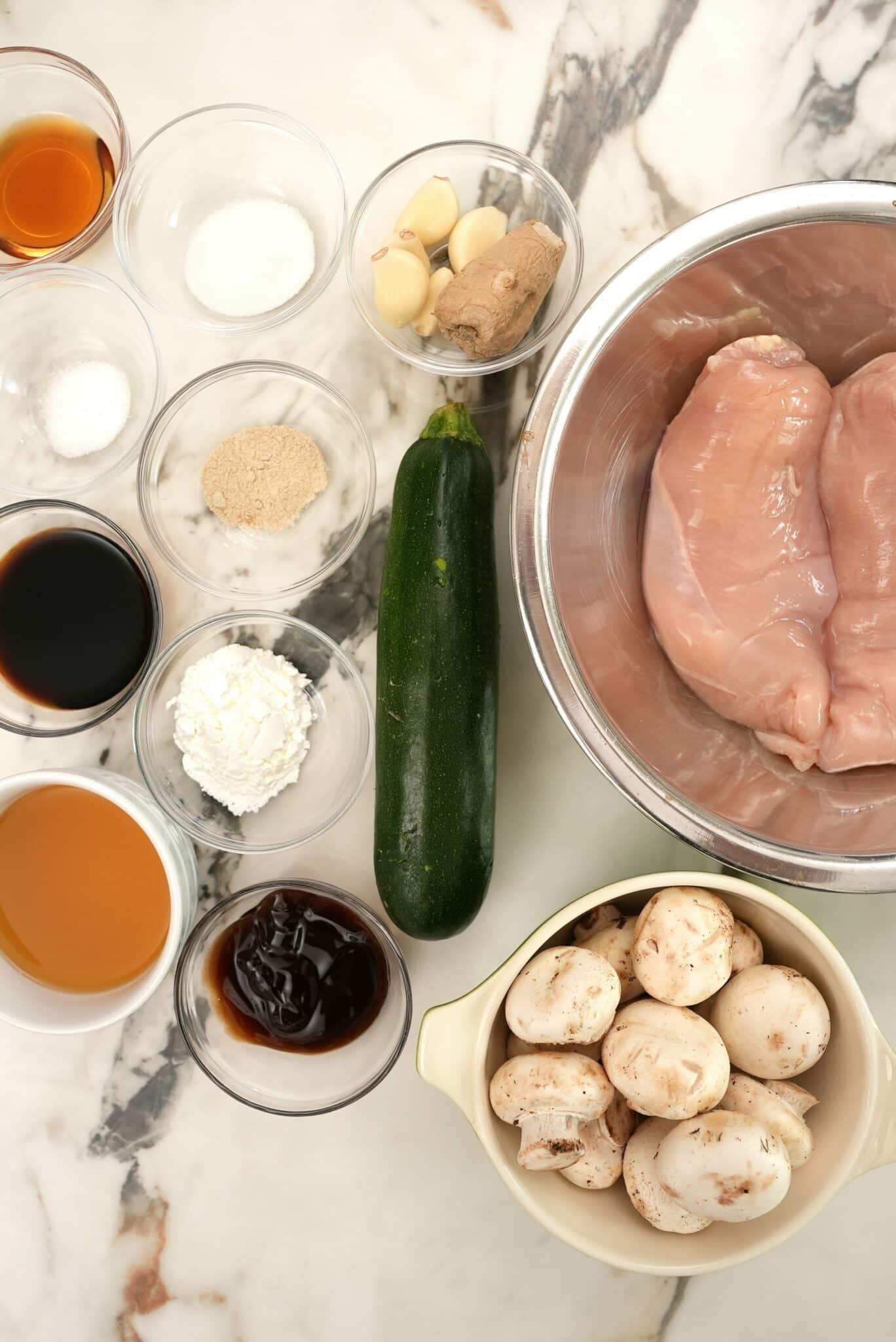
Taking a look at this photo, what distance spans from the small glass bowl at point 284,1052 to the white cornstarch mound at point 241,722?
0.14 meters

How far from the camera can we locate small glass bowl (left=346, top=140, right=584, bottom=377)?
3.89ft

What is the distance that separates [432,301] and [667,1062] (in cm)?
90

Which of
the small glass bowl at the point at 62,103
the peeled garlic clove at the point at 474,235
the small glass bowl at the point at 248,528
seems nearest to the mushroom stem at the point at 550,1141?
the small glass bowl at the point at 248,528

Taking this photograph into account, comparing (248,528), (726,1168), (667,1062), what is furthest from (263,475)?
(726,1168)

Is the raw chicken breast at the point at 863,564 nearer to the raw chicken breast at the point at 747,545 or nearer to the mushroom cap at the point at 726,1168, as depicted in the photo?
the raw chicken breast at the point at 747,545

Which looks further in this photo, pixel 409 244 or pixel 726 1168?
pixel 409 244

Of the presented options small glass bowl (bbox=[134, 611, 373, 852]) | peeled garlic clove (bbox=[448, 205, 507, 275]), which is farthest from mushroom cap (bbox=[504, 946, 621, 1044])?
peeled garlic clove (bbox=[448, 205, 507, 275])

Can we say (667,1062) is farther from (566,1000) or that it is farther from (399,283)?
(399,283)

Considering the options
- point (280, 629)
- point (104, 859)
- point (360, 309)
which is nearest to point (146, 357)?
point (360, 309)

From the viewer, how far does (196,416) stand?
1249 millimetres

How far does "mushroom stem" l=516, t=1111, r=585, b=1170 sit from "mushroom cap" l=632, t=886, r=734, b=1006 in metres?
0.16

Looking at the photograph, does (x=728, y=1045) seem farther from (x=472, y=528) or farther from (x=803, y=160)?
(x=803, y=160)

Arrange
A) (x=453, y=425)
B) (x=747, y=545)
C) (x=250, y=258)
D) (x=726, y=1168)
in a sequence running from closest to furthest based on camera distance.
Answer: (x=726, y=1168)
(x=747, y=545)
(x=453, y=425)
(x=250, y=258)

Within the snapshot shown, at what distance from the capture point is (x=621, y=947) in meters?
1.07
